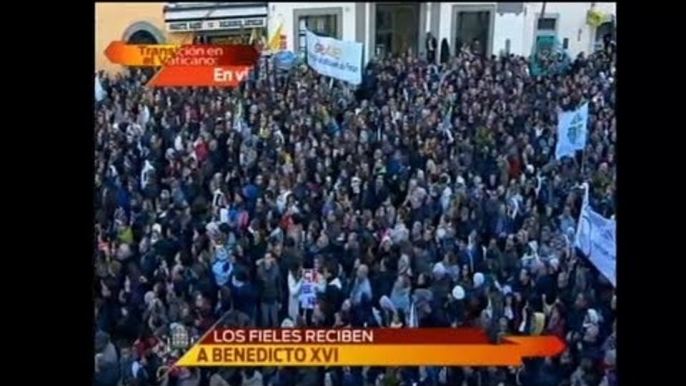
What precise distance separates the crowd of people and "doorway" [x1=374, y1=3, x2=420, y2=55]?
0.07 metres

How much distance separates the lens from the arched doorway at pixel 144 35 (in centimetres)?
908

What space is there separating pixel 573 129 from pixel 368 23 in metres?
0.95

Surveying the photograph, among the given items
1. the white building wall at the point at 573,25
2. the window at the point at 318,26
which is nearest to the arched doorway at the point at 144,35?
the window at the point at 318,26

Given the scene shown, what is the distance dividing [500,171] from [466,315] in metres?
0.61

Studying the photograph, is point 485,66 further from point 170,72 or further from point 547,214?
point 170,72

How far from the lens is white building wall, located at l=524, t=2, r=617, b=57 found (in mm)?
9086

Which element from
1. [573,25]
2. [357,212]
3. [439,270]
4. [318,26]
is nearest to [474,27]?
[573,25]

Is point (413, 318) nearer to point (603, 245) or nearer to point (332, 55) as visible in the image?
point (603, 245)

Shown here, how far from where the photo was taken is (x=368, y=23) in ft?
30.0

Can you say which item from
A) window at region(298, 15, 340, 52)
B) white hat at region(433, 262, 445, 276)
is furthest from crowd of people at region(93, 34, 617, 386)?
window at region(298, 15, 340, 52)

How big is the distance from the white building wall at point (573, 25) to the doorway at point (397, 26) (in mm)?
457

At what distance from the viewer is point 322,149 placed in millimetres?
9227

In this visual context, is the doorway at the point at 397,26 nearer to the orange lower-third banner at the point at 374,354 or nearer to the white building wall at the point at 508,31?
the white building wall at the point at 508,31

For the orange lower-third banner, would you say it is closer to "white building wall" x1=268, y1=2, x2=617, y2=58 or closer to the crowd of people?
the crowd of people
